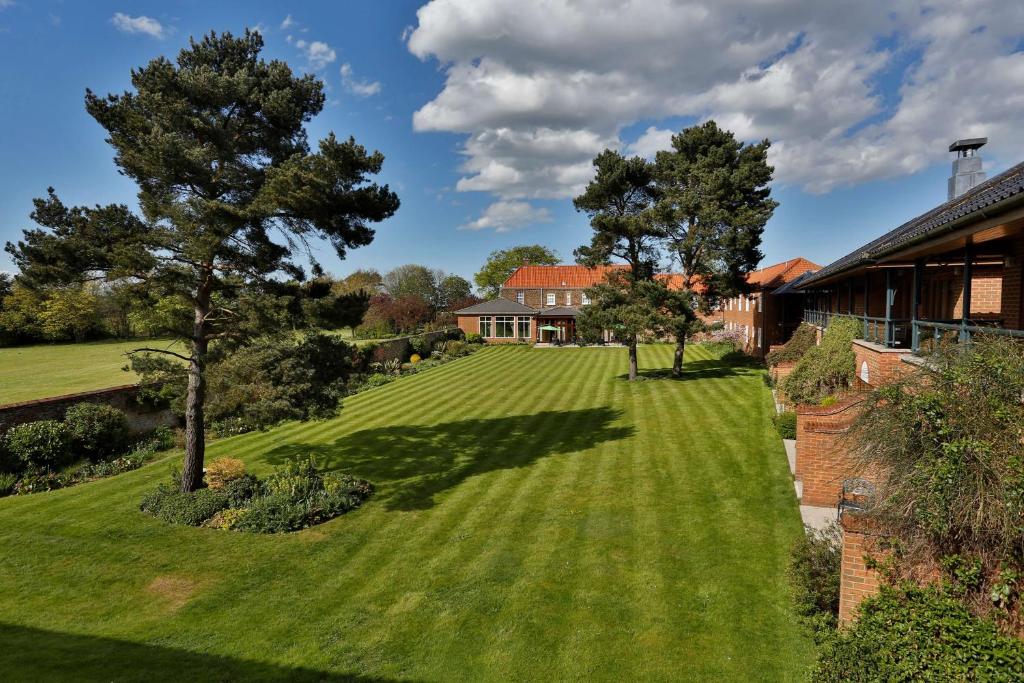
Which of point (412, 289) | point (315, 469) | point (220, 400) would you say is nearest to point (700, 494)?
point (315, 469)

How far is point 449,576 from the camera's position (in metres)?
8.55

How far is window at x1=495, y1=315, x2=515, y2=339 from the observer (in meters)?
52.6

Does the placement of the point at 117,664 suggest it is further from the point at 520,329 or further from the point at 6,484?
the point at 520,329

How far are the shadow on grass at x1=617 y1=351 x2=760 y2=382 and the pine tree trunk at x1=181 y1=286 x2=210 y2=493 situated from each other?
858 inches

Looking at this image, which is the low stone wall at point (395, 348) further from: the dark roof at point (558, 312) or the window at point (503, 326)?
the dark roof at point (558, 312)

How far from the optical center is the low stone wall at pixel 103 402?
47.0ft

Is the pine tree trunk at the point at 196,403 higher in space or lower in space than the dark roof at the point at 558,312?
lower

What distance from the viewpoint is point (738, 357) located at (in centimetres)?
3534

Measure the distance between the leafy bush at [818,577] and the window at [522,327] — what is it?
4478 cm

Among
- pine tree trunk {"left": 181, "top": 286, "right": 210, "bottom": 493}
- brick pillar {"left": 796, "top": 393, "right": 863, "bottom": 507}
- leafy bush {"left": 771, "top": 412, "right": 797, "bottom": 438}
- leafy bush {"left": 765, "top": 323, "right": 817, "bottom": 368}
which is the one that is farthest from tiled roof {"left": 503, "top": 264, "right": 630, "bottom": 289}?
brick pillar {"left": 796, "top": 393, "right": 863, "bottom": 507}

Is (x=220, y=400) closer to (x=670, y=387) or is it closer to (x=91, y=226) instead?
(x=91, y=226)

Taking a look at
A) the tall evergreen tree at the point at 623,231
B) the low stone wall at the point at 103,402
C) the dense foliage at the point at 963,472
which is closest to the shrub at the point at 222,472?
the low stone wall at the point at 103,402

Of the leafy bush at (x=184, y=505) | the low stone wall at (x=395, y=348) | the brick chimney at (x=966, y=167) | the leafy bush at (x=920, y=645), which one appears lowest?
the leafy bush at (x=184, y=505)

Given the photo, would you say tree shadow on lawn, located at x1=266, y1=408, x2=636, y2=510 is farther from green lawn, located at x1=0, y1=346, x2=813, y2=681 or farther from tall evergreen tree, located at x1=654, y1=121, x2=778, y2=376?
tall evergreen tree, located at x1=654, y1=121, x2=778, y2=376
